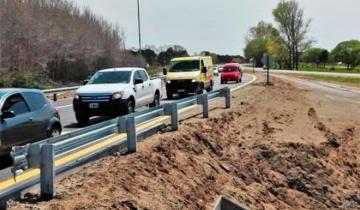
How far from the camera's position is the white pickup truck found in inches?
723

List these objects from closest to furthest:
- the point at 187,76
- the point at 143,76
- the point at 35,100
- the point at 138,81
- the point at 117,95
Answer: the point at 35,100
the point at 117,95
the point at 138,81
the point at 143,76
the point at 187,76

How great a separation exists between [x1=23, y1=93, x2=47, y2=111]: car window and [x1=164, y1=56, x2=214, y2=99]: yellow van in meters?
19.7

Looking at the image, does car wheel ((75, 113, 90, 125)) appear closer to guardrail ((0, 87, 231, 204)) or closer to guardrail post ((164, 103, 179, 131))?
guardrail post ((164, 103, 179, 131))

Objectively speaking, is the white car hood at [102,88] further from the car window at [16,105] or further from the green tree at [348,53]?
the green tree at [348,53]

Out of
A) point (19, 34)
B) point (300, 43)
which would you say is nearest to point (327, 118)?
point (19, 34)

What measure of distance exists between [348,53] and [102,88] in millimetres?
156420

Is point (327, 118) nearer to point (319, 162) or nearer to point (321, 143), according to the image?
point (321, 143)

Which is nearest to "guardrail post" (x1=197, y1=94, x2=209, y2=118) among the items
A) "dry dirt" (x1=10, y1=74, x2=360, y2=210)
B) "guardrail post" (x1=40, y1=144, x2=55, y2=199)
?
"dry dirt" (x1=10, y1=74, x2=360, y2=210)

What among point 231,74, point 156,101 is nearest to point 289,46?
point 231,74

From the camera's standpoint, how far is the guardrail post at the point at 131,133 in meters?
10.7

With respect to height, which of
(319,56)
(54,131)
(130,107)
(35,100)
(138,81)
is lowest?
(319,56)

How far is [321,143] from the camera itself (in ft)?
55.0

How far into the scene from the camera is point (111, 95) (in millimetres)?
18406

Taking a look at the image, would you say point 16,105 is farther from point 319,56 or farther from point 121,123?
point 319,56
